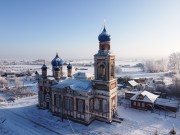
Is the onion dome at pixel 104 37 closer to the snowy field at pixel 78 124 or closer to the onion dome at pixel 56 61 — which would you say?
the onion dome at pixel 56 61

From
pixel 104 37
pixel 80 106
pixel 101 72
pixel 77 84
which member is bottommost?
pixel 80 106

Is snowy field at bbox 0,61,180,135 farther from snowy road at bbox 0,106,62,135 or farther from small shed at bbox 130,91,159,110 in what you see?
small shed at bbox 130,91,159,110

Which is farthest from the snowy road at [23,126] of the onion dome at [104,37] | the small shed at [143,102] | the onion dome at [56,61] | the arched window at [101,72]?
the small shed at [143,102]

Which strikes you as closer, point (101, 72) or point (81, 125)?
point (81, 125)

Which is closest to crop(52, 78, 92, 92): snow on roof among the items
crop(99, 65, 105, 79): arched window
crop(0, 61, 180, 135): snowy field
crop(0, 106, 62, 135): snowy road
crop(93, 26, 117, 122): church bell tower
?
crop(93, 26, 117, 122): church bell tower

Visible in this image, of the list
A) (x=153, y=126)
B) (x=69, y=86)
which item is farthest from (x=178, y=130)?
(x=69, y=86)

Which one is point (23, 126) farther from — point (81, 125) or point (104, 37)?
point (104, 37)

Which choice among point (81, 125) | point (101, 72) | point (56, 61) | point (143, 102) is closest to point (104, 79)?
point (101, 72)
